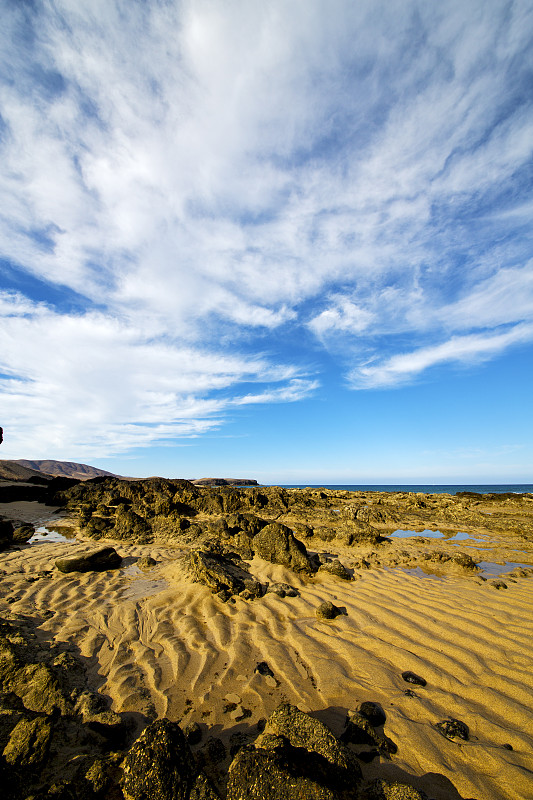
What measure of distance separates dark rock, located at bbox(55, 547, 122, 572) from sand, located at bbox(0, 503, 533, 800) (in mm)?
203

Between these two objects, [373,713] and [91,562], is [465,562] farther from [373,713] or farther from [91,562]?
[91,562]

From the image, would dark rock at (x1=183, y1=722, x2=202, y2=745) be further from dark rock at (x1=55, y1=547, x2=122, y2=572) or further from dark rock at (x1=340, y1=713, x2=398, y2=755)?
dark rock at (x1=55, y1=547, x2=122, y2=572)

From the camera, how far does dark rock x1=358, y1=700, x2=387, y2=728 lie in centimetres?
318

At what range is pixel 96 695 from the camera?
349 centimetres

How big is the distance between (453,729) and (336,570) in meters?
4.25

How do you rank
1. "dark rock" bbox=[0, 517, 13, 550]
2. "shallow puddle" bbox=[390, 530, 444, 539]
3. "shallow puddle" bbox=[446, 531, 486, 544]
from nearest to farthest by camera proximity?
"dark rock" bbox=[0, 517, 13, 550] < "shallow puddle" bbox=[446, 531, 486, 544] < "shallow puddle" bbox=[390, 530, 444, 539]

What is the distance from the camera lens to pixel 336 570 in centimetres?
724

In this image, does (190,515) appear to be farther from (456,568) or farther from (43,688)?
(43,688)

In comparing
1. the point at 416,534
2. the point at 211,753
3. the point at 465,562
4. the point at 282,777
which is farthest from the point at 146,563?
the point at 416,534

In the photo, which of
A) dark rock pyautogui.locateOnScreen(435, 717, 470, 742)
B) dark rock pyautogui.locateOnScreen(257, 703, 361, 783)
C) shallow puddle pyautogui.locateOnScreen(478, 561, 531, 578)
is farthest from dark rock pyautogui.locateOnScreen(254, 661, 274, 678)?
shallow puddle pyautogui.locateOnScreen(478, 561, 531, 578)

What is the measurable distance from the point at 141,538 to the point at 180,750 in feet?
30.4

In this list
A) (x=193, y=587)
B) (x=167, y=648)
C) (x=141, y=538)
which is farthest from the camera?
(x=141, y=538)

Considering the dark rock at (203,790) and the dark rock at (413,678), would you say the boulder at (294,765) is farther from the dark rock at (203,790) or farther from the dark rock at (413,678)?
the dark rock at (413,678)

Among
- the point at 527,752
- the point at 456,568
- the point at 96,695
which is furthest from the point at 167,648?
the point at 456,568
